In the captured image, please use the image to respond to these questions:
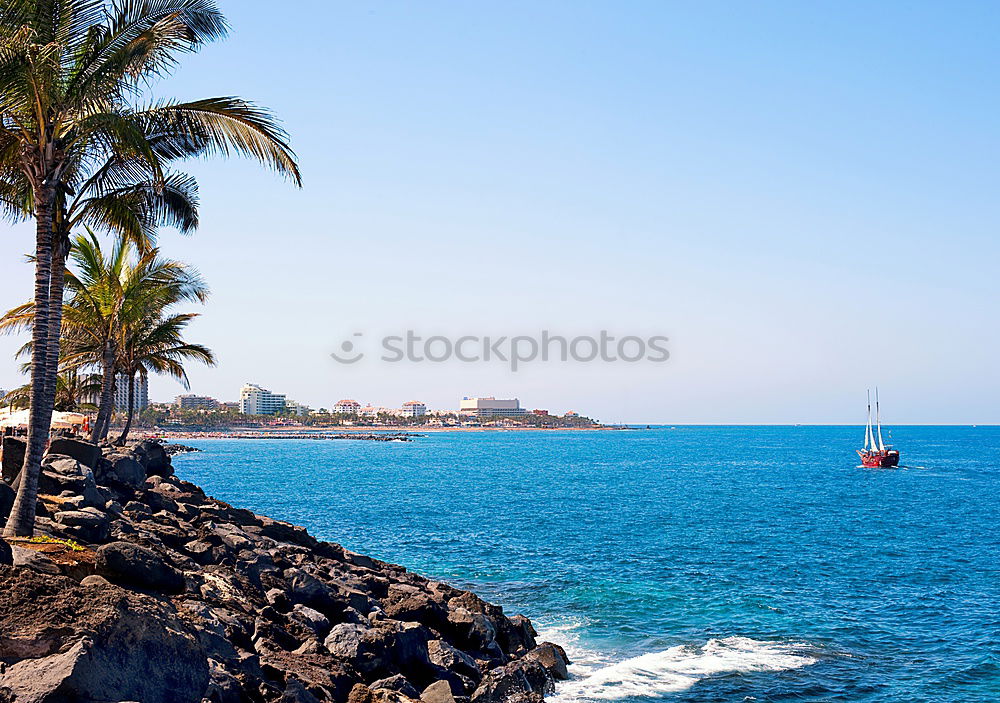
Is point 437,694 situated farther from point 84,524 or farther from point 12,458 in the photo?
point 12,458

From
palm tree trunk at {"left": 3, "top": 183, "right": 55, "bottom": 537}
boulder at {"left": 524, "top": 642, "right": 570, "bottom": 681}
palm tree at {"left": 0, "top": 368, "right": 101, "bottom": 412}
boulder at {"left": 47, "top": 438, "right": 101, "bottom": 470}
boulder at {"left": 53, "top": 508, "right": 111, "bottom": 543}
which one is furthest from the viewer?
palm tree at {"left": 0, "top": 368, "right": 101, "bottom": 412}

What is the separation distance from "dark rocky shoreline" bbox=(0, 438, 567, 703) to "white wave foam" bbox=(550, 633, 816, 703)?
102 cm

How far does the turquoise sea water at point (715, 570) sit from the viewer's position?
69.4 feet

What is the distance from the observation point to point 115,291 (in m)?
34.0

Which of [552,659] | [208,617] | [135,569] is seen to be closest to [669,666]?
[552,659]

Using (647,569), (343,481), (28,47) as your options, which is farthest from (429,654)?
(343,481)

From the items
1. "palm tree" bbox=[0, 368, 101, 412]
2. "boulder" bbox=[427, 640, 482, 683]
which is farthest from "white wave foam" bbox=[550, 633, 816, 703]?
"palm tree" bbox=[0, 368, 101, 412]

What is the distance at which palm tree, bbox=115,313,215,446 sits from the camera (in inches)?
1500

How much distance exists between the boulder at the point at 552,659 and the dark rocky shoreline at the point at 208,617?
0.05 m

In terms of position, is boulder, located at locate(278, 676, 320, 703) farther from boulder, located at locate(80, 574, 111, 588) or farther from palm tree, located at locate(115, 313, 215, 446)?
palm tree, located at locate(115, 313, 215, 446)

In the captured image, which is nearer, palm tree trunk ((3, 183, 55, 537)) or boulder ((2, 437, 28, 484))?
palm tree trunk ((3, 183, 55, 537))

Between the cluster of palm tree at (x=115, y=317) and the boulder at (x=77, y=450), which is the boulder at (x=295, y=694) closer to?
the boulder at (x=77, y=450)

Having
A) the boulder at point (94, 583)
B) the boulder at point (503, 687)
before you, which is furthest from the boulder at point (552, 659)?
the boulder at point (94, 583)

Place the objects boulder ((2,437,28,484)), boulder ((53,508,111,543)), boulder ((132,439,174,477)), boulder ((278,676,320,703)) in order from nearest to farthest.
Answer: boulder ((278,676,320,703)), boulder ((53,508,111,543)), boulder ((2,437,28,484)), boulder ((132,439,174,477))
